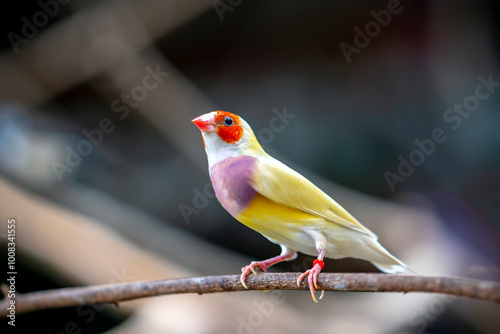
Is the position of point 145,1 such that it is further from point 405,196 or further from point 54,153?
point 405,196

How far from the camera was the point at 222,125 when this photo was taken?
1.89 ft

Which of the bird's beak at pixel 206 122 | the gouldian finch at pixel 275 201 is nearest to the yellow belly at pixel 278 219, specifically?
the gouldian finch at pixel 275 201

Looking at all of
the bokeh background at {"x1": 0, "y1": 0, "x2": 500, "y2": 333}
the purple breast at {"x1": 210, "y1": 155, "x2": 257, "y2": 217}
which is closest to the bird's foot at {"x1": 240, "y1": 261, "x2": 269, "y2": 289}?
the purple breast at {"x1": 210, "y1": 155, "x2": 257, "y2": 217}

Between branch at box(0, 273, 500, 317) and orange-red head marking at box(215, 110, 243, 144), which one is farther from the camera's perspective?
orange-red head marking at box(215, 110, 243, 144)

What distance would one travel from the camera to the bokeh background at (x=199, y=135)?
4.05ft

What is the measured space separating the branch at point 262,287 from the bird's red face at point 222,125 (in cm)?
18

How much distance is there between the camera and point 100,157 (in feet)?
6.15

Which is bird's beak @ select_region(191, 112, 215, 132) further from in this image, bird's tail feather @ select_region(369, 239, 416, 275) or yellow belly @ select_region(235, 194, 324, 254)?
bird's tail feather @ select_region(369, 239, 416, 275)

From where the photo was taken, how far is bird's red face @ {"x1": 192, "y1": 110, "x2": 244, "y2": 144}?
56 cm

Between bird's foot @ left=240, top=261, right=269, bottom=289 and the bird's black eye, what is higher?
the bird's black eye

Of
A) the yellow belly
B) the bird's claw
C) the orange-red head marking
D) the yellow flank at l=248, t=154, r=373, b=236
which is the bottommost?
the bird's claw

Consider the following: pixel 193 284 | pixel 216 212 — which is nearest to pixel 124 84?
pixel 216 212

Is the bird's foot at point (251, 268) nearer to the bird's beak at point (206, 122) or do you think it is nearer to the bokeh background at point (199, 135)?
the bird's beak at point (206, 122)

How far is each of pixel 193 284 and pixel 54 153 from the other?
4.32ft
